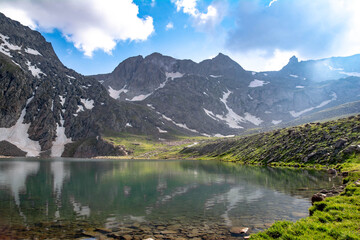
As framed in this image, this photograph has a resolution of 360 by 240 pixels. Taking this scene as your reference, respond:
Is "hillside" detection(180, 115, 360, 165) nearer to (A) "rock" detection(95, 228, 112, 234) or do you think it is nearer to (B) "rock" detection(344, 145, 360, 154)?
(B) "rock" detection(344, 145, 360, 154)

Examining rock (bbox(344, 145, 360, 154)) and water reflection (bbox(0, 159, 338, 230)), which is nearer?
water reflection (bbox(0, 159, 338, 230))

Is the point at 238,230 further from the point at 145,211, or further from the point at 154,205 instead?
the point at 154,205

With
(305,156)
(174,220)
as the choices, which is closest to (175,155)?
(305,156)

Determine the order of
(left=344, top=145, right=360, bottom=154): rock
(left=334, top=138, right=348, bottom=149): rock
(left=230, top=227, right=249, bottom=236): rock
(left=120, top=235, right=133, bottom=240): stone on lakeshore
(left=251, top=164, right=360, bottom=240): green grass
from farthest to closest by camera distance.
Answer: (left=334, top=138, right=348, bottom=149): rock
(left=344, top=145, right=360, bottom=154): rock
(left=230, top=227, right=249, bottom=236): rock
(left=120, top=235, right=133, bottom=240): stone on lakeshore
(left=251, top=164, right=360, bottom=240): green grass

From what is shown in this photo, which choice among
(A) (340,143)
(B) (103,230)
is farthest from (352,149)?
(B) (103,230)

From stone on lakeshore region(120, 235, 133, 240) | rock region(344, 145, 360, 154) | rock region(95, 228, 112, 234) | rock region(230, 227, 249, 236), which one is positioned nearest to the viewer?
stone on lakeshore region(120, 235, 133, 240)

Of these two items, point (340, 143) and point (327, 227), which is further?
point (340, 143)

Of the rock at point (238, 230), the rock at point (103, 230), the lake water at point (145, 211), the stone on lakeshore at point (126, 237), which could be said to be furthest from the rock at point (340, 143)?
the rock at point (103, 230)

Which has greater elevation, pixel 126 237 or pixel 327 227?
pixel 327 227

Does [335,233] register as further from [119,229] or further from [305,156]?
[305,156]

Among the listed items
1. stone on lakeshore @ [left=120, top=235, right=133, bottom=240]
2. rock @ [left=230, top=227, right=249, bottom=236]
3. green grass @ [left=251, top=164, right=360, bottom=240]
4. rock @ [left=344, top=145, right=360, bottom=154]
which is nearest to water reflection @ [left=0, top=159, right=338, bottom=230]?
rock @ [left=230, top=227, right=249, bottom=236]

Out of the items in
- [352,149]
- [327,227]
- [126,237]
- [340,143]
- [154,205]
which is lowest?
[154,205]

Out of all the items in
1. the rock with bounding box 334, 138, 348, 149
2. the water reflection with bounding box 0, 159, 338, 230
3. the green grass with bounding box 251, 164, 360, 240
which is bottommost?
the water reflection with bounding box 0, 159, 338, 230

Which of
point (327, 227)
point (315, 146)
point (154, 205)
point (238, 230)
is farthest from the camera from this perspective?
point (315, 146)
